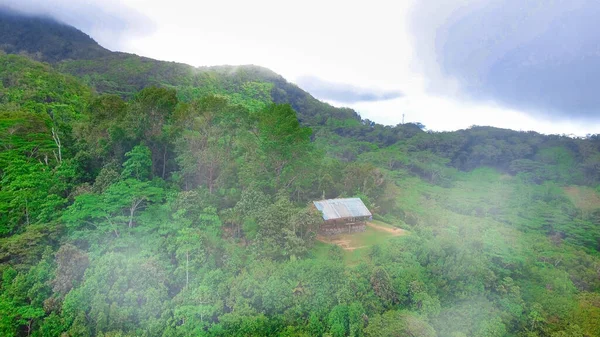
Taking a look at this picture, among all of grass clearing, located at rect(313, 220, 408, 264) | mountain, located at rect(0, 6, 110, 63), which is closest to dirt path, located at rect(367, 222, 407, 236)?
grass clearing, located at rect(313, 220, 408, 264)

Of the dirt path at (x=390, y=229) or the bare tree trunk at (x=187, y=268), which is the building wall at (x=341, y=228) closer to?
the dirt path at (x=390, y=229)

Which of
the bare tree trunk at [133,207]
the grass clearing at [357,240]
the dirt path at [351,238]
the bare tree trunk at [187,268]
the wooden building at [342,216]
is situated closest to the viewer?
the bare tree trunk at [187,268]

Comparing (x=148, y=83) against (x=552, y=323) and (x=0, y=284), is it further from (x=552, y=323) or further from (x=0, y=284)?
(x=552, y=323)

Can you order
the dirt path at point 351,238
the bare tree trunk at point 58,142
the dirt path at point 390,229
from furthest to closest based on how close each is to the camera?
the bare tree trunk at point 58,142 < the dirt path at point 390,229 < the dirt path at point 351,238

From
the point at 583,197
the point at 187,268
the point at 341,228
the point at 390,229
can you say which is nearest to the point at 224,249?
the point at 187,268

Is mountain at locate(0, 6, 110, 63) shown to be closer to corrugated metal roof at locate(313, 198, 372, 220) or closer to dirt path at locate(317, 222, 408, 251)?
corrugated metal roof at locate(313, 198, 372, 220)

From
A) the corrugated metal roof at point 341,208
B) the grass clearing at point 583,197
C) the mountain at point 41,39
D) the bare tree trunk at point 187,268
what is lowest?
the bare tree trunk at point 187,268

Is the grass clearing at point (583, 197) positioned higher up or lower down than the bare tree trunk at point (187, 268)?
higher up

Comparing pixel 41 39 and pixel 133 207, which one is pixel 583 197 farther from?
pixel 41 39

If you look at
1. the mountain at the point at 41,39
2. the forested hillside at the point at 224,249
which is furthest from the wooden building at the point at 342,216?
the mountain at the point at 41,39
